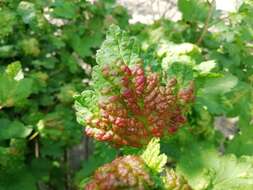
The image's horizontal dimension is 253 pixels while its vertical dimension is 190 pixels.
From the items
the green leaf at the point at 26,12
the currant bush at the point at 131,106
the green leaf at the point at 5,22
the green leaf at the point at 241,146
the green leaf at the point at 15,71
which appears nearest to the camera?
the currant bush at the point at 131,106

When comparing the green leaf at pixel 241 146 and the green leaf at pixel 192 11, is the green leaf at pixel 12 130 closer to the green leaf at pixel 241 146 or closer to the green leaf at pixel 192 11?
the green leaf at pixel 241 146

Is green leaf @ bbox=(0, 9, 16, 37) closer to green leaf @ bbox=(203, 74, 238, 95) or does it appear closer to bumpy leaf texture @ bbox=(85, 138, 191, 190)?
green leaf @ bbox=(203, 74, 238, 95)

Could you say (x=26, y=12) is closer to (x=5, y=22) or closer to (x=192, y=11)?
(x=5, y=22)

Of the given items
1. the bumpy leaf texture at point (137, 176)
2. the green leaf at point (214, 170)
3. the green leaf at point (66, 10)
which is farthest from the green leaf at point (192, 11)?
the bumpy leaf texture at point (137, 176)

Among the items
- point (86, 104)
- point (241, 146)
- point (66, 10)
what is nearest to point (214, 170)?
point (241, 146)

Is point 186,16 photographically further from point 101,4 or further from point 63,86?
point 63,86

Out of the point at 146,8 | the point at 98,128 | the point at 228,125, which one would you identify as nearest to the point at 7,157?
the point at 98,128
